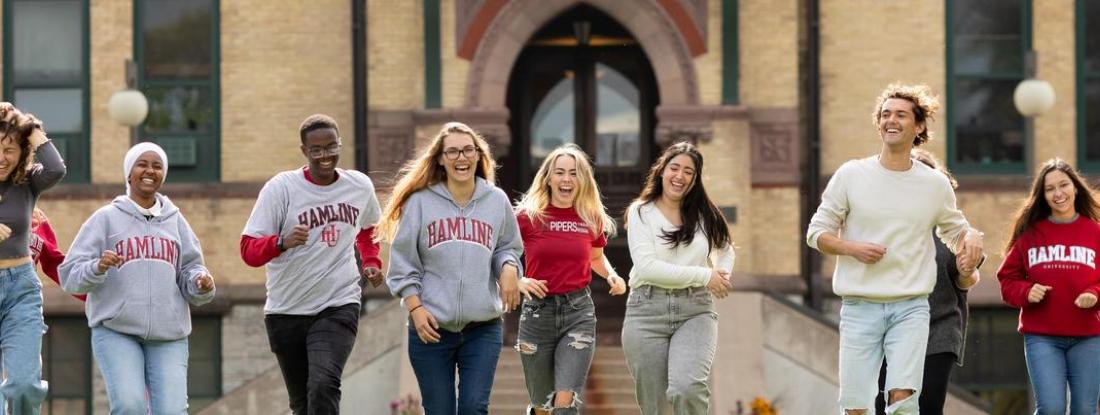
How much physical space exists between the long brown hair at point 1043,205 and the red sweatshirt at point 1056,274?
0.15 feet

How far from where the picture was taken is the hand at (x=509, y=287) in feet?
33.7

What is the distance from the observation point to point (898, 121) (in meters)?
10.3

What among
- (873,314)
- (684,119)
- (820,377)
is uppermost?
(684,119)

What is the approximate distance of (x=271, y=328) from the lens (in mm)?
11125

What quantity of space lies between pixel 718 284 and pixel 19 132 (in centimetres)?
392

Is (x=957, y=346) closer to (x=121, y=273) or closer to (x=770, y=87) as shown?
(x=121, y=273)

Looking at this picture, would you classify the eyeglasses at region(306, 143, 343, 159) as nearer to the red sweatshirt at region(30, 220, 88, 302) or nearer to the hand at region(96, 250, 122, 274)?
the hand at region(96, 250, 122, 274)

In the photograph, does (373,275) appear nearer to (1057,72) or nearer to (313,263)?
(313,263)

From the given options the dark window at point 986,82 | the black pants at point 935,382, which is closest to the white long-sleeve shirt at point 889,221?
the black pants at point 935,382

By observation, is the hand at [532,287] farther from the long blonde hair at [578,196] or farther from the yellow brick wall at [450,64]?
the yellow brick wall at [450,64]

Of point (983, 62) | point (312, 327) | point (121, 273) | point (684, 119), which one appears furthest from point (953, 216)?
point (983, 62)

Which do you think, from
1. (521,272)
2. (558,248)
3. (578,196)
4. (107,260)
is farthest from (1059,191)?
(107,260)

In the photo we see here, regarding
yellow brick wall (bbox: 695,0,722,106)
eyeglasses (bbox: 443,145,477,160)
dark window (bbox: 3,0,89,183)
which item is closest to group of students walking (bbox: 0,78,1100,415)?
eyeglasses (bbox: 443,145,477,160)

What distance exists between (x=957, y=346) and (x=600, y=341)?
34.7 feet
